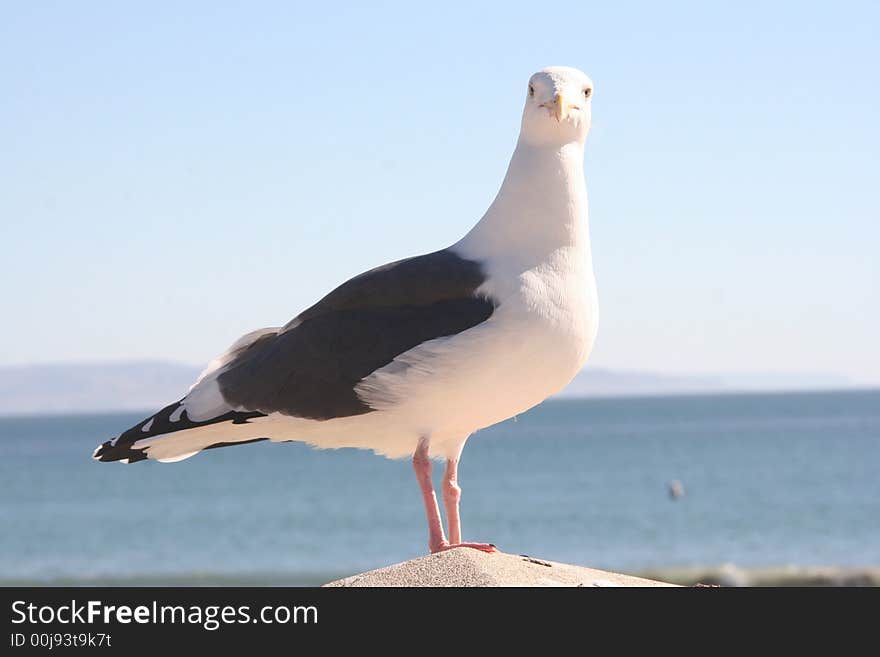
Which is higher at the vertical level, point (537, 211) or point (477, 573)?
point (537, 211)

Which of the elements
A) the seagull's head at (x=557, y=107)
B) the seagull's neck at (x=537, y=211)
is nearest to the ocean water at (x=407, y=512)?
the seagull's neck at (x=537, y=211)

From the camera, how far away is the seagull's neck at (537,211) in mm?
7883

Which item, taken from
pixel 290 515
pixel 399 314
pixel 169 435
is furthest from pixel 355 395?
pixel 290 515

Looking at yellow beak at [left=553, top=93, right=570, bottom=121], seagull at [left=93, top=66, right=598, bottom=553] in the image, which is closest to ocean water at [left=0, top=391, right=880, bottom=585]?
seagull at [left=93, top=66, right=598, bottom=553]

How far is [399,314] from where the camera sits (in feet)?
26.3

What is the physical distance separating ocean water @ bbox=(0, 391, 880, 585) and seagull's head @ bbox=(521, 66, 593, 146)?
1189 inches

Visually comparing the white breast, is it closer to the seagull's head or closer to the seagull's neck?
the seagull's neck

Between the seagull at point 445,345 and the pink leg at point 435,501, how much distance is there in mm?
12

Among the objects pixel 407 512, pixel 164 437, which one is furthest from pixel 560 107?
pixel 407 512

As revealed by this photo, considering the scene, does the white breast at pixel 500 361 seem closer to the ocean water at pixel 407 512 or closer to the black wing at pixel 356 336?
the black wing at pixel 356 336

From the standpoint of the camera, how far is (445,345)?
25.1 feet

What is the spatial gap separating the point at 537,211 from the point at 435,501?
1813 mm

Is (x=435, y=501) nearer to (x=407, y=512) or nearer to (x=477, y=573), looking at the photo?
(x=477, y=573)
